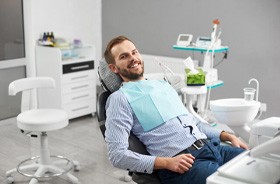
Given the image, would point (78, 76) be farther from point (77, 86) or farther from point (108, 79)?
point (108, 79)

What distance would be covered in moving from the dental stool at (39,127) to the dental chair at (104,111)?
830mm

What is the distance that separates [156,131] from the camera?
1772 millimetres

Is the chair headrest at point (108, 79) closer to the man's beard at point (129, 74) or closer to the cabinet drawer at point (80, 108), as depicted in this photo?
the man's beard at point (129, 74)

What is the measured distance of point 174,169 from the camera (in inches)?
62.6

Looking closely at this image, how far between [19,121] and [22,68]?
1.61 meters

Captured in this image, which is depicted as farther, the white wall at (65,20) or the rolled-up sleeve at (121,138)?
the white wall at (65,20)

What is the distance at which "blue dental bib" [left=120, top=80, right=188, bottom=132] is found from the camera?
69.9 inches

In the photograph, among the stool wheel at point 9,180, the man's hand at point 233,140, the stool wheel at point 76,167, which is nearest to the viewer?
the man's hand at point 233,140

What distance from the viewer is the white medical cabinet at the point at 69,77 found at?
3924 millimetres

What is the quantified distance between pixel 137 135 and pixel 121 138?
15 cm

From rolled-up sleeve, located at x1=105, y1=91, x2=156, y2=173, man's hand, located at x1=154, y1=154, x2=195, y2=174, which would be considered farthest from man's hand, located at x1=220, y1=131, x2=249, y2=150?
rolled-up sleeve, located at x1=105, y1=91, x2=156, y2=173

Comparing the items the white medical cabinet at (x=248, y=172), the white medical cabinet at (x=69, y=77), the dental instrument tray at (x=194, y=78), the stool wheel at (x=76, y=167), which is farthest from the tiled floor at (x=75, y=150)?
the white medical cabinet at (x=248, y=172)

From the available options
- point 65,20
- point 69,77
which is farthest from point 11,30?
point 69,77

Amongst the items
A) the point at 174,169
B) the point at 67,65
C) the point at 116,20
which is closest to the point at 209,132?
the point at 174,169
